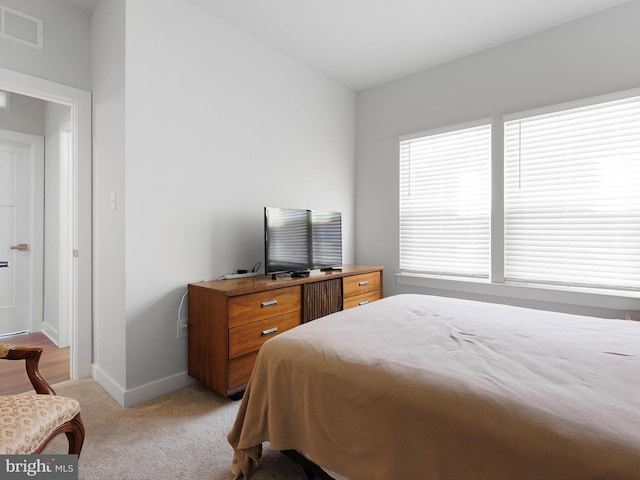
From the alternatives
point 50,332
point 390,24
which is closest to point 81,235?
point 50,332

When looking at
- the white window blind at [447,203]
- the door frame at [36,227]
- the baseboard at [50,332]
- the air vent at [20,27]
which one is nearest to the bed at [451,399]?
the white window blind at [447,203]

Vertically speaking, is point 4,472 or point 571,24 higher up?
point 571,24

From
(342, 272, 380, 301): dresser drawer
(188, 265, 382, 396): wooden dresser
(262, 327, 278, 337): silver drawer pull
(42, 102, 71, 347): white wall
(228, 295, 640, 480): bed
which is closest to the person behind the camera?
(228, 295, 640, 480): bed

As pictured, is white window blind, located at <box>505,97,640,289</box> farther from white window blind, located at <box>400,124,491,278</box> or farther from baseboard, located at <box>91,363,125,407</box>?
baseboard, located at <box>91,363,125,407</box>

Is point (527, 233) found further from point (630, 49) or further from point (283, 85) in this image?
point (283, 85)

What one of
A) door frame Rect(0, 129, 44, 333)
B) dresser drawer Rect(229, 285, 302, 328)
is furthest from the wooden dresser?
door frame Rect(0, 129, 44, 333)

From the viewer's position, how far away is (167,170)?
2.49 metres

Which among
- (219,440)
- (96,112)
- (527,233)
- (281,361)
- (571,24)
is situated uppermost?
(571,24)

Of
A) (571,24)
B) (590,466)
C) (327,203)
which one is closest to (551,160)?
(571,24)

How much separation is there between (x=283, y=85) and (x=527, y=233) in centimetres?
276

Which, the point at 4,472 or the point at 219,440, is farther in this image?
the point at 219,440

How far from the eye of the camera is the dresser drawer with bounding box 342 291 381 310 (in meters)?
3.26

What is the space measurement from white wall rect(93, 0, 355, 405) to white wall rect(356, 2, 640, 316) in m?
1.43

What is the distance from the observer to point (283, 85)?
3.40 m
